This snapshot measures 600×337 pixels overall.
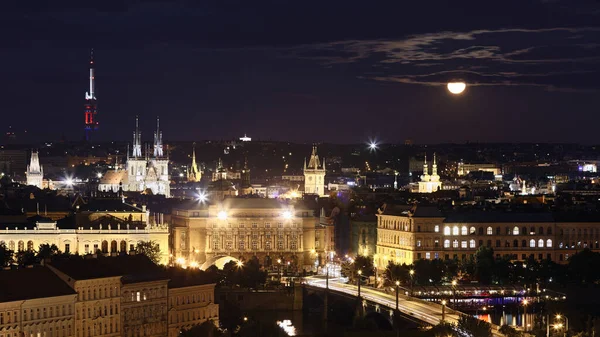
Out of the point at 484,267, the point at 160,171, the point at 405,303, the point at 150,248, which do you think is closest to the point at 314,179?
the point at 160,171

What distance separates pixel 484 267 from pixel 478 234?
10.0 meters

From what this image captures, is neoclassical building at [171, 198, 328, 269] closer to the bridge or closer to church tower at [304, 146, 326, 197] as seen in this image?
the bridge

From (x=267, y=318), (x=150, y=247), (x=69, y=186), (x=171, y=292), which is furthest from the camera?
(x=69, y=186)

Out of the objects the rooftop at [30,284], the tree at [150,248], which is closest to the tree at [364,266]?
the tree at [150,248]

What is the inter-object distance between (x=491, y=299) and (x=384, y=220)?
64.7ft

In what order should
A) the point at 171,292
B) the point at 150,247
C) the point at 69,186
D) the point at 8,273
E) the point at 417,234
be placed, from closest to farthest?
the point at 8,273
the point at 171,292
the point at 150,247
the point at 417,234
the point at 69,186

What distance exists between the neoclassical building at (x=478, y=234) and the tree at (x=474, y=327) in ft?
106

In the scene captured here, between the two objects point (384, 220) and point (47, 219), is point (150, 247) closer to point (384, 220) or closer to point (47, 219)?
point (47, 219)

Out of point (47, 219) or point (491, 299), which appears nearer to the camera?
point (491, 299)

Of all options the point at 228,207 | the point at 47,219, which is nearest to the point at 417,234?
the point at 228,207

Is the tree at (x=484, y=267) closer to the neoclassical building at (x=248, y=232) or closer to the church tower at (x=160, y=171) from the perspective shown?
the neoclassical building at (x=248, y=232)

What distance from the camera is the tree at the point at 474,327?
2327 inches

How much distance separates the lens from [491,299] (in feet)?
261

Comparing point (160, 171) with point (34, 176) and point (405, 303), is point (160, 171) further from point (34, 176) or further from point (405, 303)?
point (405, 303)
